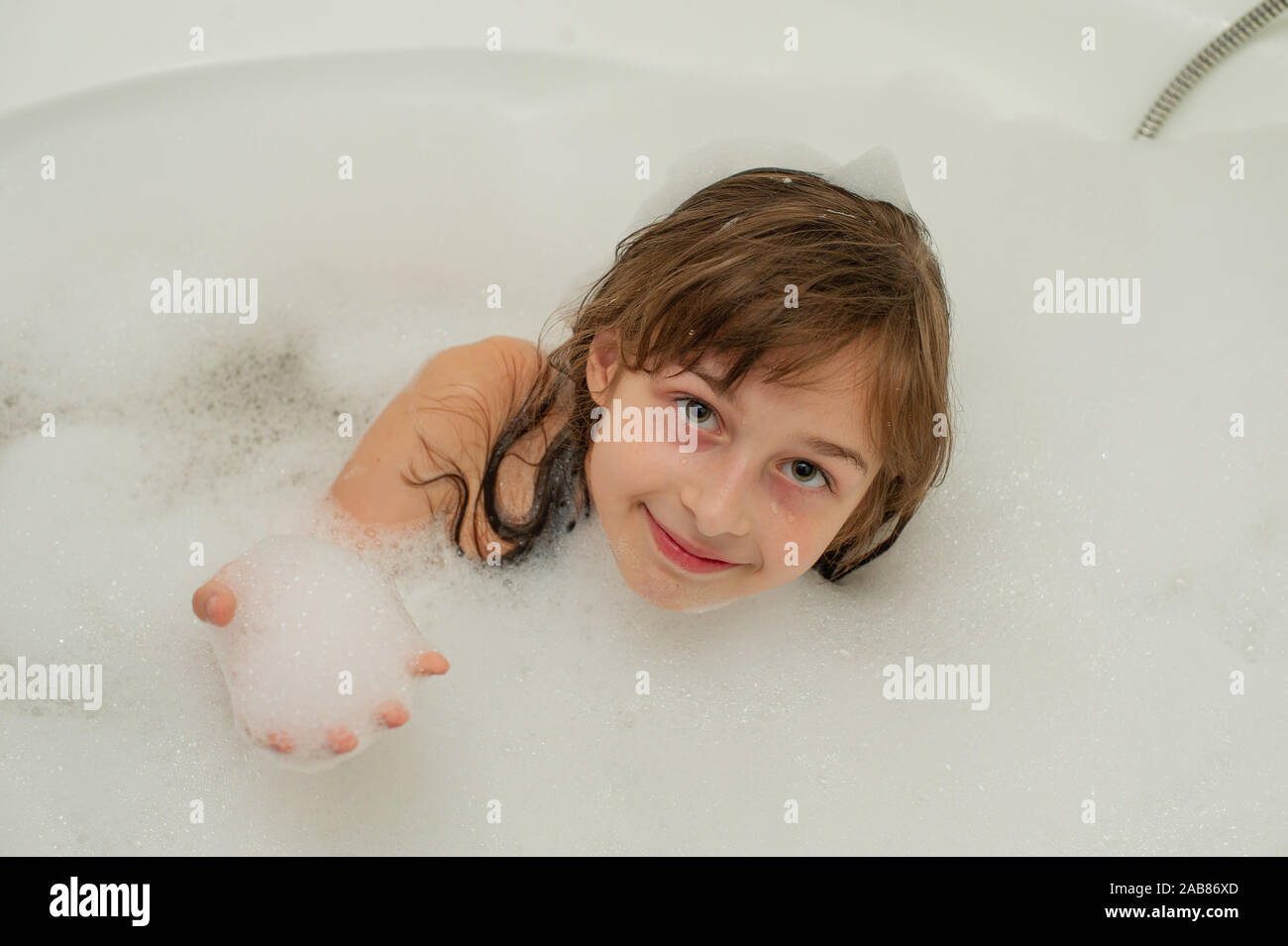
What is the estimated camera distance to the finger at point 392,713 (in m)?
0.86

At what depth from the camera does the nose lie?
2.78 feet

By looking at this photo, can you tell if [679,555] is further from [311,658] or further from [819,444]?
[311,658]

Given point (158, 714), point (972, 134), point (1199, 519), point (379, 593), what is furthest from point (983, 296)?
point (158, 714)

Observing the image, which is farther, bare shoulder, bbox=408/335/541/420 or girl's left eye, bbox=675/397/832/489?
bare shoulder, bbox=408/335/541/420

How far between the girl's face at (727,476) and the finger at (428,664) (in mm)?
174

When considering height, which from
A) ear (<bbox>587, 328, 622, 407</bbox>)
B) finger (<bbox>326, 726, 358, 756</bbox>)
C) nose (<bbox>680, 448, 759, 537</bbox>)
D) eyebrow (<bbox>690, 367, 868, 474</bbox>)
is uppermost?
ear (<bbox>587, 328, 622, 407</bbox>)

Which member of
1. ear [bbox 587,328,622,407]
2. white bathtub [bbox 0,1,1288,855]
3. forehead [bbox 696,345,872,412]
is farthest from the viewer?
white bathtub [bbox 0,1,1288,855]

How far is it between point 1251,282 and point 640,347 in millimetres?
699

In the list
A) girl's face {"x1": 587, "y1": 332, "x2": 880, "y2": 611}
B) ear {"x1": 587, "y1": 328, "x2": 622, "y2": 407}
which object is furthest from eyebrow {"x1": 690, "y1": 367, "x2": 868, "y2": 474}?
ear {"x1": 587, "y1": 328, "x2": 622, "y2": 407}

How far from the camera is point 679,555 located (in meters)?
0.93

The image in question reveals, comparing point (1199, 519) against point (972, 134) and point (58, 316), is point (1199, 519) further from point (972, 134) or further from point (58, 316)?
point (58, 316)

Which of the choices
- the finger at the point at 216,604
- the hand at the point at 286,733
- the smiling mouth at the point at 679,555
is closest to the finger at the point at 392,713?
the hand at the point at 286,733

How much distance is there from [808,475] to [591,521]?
0.30m

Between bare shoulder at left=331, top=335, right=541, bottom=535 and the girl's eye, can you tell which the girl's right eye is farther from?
bare shoulder at left=331, top=335, right=541, bottom=535
